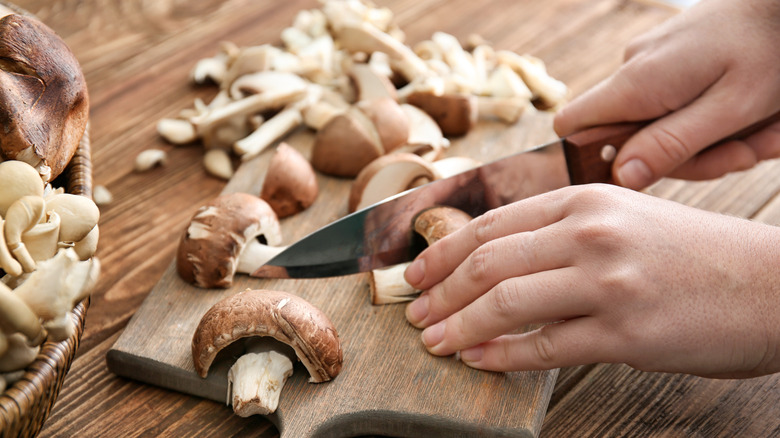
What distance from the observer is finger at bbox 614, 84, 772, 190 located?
109 cm

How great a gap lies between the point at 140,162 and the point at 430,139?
0.57 metres

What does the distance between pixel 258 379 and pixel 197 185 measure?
0.58m

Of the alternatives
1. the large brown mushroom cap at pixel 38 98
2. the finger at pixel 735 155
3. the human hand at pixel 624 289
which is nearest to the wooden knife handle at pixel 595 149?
the finger at pixel 735 155

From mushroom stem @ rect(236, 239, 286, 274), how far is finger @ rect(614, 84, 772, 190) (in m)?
0.59

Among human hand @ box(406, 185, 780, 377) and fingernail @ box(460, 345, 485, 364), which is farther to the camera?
fingernail @ box(460, 345, 485, 364)

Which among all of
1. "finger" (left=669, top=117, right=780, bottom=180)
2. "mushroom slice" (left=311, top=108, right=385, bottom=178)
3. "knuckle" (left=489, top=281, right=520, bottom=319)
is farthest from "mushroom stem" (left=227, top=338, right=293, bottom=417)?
"finger" (left=669, top=117, right=780, bottom=180)

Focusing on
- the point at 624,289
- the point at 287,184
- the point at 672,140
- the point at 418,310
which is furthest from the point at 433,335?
the point at 672,140

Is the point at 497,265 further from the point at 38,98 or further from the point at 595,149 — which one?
the point at 38,98

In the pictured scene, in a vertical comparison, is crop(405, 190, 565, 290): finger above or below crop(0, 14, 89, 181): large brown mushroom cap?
below

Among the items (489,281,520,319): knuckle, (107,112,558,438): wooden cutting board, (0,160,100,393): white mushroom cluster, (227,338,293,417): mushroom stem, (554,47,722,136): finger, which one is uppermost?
(0,160,100,393): white mushroom cluster

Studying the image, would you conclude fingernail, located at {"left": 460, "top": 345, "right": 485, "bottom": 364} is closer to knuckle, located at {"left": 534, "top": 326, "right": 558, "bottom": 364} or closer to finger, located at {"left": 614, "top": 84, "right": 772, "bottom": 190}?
knuckle, located at {"left": 534, "top": 326, "right": 558, "bottom": 364}

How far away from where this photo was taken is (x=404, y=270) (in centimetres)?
102

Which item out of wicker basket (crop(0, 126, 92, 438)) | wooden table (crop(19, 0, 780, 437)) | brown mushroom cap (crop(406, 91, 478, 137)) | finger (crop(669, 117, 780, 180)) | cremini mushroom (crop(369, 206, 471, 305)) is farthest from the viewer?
brown mushroom cap (crop(406, 91, 478, 137))

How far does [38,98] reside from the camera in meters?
0.81
